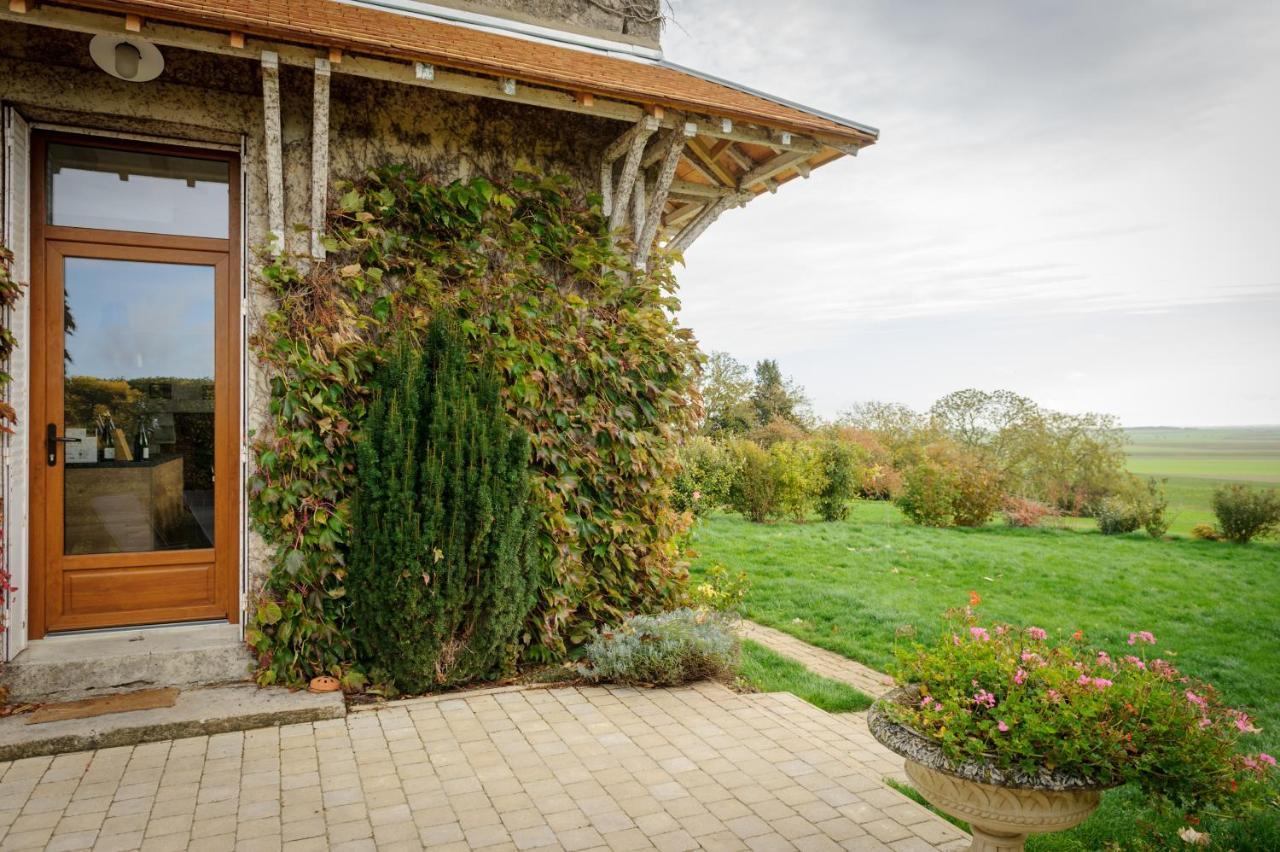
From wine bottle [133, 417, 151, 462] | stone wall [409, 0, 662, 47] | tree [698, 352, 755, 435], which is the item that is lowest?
wine bottle [133, 417, 151, 462]

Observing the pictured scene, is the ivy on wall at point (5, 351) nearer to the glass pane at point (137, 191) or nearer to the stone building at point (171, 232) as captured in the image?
Answer: the stone building at point (171, 232)

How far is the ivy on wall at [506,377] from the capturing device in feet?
14.4

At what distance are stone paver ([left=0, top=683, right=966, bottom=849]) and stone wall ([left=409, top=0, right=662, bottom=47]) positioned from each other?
512cm

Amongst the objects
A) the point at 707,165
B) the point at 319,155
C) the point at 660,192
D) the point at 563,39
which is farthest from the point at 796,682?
the point at 563,39

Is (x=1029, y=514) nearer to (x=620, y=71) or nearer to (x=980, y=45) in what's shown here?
(x=980, y=45)

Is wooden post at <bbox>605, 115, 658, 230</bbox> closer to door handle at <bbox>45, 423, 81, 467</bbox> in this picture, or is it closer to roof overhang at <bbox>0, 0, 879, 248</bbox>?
roof overhang at <bbox>0, 0, 879, 248</bbox>

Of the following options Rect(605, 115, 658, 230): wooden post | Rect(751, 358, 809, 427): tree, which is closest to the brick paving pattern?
Rect(605, 115, 658, 230): wooden post

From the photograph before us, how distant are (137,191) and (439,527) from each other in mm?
2828

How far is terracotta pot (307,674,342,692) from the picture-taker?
4.23 metres

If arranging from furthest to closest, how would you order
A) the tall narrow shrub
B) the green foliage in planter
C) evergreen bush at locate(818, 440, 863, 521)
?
evergreen bush at locate(818, 440, 863, 521)
the tall narrow shrub
the green foliage in planter

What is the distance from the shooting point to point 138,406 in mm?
4512

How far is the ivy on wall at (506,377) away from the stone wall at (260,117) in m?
0.21

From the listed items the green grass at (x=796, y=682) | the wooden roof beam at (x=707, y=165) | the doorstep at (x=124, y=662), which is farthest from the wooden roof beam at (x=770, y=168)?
the doorstep at (x=124, y=662)

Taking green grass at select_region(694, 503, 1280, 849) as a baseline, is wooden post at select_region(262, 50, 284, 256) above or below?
above
